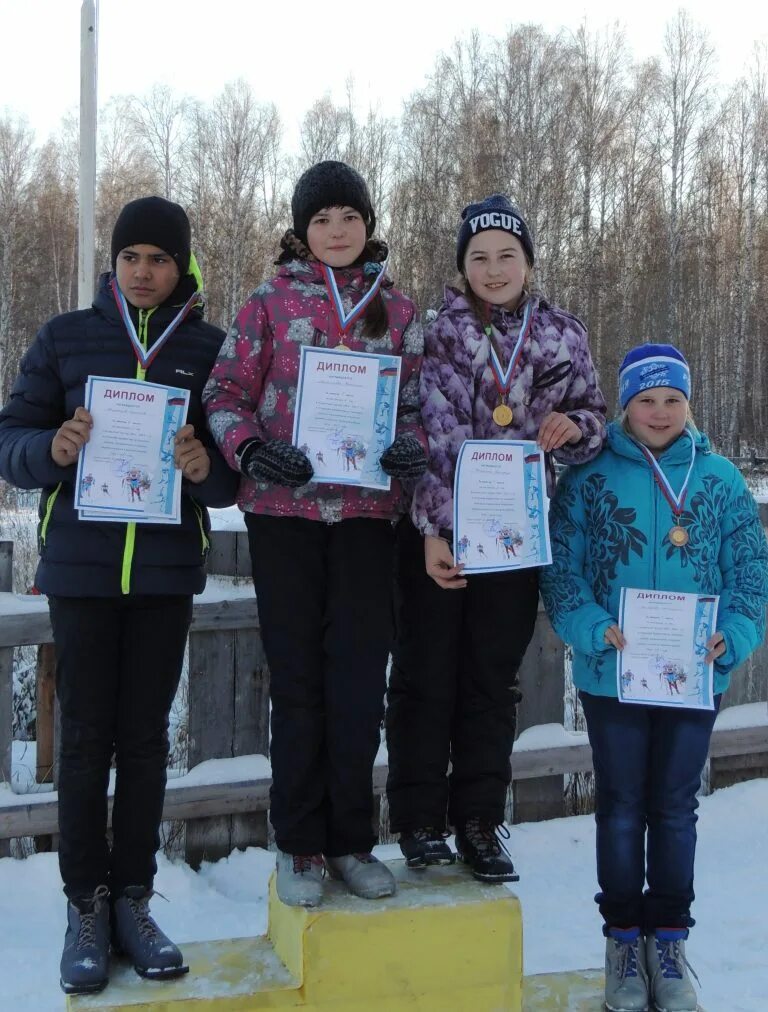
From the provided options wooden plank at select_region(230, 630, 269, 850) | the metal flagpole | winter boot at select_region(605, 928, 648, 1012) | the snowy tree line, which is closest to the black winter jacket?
wooden plank at select_region(230, 630, 269, 850)

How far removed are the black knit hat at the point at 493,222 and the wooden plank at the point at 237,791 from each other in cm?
216

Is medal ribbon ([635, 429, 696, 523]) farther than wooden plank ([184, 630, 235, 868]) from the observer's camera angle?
No

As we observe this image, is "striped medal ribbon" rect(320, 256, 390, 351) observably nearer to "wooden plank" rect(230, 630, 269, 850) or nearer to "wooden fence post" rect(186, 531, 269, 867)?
"wooden fence post" rect(186, 531, 269, 867)

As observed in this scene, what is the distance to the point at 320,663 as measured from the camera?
8.52 feet

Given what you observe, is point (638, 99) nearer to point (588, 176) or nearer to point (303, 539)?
point (588, 176)

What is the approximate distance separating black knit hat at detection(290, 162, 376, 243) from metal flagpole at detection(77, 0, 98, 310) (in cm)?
630

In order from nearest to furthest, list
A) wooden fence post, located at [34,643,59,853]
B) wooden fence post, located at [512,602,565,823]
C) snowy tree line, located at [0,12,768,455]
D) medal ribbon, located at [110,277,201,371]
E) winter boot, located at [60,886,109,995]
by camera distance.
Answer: winter boot, located at [60,886,109,995], medal ribbon, located at [110,277,201,371], wooden fence post, located at [34,643,59,853], wooden fence post, located at [512,602,565,823], snowy tree line, located at [0,12,768,455]

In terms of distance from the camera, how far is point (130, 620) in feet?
8.36

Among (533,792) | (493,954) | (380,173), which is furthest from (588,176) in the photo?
(493,954)

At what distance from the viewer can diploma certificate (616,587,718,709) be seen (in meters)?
2.61

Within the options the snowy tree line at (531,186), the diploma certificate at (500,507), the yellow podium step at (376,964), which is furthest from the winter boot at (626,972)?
the snowy tree line at (531,186)

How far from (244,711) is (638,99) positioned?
2495cm

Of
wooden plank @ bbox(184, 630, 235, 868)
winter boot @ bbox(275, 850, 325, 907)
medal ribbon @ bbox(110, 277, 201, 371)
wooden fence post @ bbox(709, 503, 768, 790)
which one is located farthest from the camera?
wooden fence post @ bbox(709, 503, 768, 790)

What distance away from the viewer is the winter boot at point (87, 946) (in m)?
2.35
